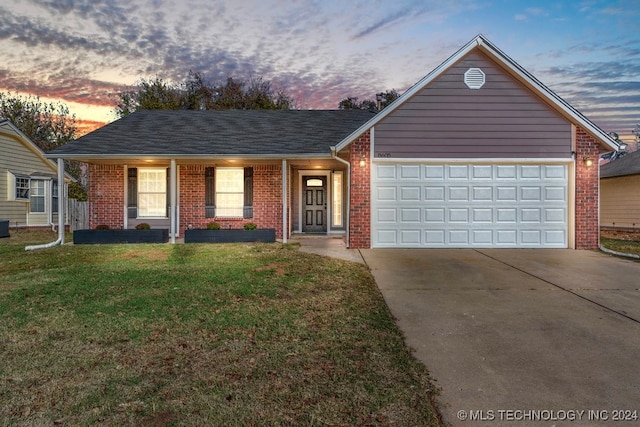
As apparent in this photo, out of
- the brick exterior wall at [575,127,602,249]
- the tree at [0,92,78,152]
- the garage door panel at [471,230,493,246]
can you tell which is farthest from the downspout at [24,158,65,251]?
the tree at [0,92,78,152]

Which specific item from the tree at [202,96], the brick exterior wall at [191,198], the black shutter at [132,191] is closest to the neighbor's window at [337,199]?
the brick exterior wall at [191,198]

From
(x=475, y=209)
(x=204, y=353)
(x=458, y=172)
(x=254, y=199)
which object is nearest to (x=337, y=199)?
(x=254, y=199)

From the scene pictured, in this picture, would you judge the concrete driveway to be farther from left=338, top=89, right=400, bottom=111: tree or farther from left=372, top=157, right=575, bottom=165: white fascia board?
left=338, top=89, right=400, bottom=111: tree

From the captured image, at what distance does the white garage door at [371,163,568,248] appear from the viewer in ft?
33.8

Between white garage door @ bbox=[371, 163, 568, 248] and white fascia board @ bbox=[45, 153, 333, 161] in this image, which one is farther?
white fascia board @ bbox=[45, 153, 333, 161]

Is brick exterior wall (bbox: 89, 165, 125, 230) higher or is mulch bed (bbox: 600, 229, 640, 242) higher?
brick exterior wall (bbox: 89, 165, 125, 230)

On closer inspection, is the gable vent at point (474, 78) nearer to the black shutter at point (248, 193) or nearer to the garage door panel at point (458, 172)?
the garage door panel at point (458, 172)

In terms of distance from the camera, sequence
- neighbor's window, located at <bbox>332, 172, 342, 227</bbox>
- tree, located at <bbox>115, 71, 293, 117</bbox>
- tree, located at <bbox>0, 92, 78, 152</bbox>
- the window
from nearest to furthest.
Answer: neighbor's window, located at <bbox>332, 172, 342, 227</bbox> → the window → tree, located at <bbox>0, 92, 78, 152</bbox> → tree, located at <bbox>115, 71, 293, 117</bbox>

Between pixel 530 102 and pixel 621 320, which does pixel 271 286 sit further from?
pixel 530 102

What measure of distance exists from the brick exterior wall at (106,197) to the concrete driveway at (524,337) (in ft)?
31.9

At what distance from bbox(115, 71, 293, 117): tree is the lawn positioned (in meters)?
24.0

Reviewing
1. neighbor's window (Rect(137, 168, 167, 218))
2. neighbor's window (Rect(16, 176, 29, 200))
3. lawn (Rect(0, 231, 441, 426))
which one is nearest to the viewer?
lawn (Rect(0, 231, 441, 426))

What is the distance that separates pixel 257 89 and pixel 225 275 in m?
25.5

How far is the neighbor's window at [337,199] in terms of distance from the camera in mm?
13789
